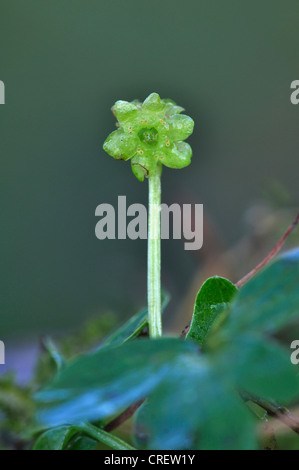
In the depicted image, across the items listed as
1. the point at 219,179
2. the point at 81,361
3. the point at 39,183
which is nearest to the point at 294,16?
the point at 219,179

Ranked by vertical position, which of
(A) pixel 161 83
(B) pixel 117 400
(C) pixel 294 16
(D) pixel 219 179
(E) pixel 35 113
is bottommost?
(B) pixel 117 400

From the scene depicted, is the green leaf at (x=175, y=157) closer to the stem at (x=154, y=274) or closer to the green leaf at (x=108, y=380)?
the stem at (x=154, y=274)

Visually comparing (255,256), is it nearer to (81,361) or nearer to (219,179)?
(81,361)

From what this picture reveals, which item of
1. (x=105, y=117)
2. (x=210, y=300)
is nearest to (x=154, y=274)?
(x=210, y=300)

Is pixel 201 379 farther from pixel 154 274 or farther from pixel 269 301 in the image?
pixel 154 274

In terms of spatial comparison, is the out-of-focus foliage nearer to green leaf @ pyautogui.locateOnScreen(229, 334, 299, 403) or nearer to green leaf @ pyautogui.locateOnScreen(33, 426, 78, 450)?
green leaf @ pyautogui.locateOnScreen(229, 334, 299, 403)
